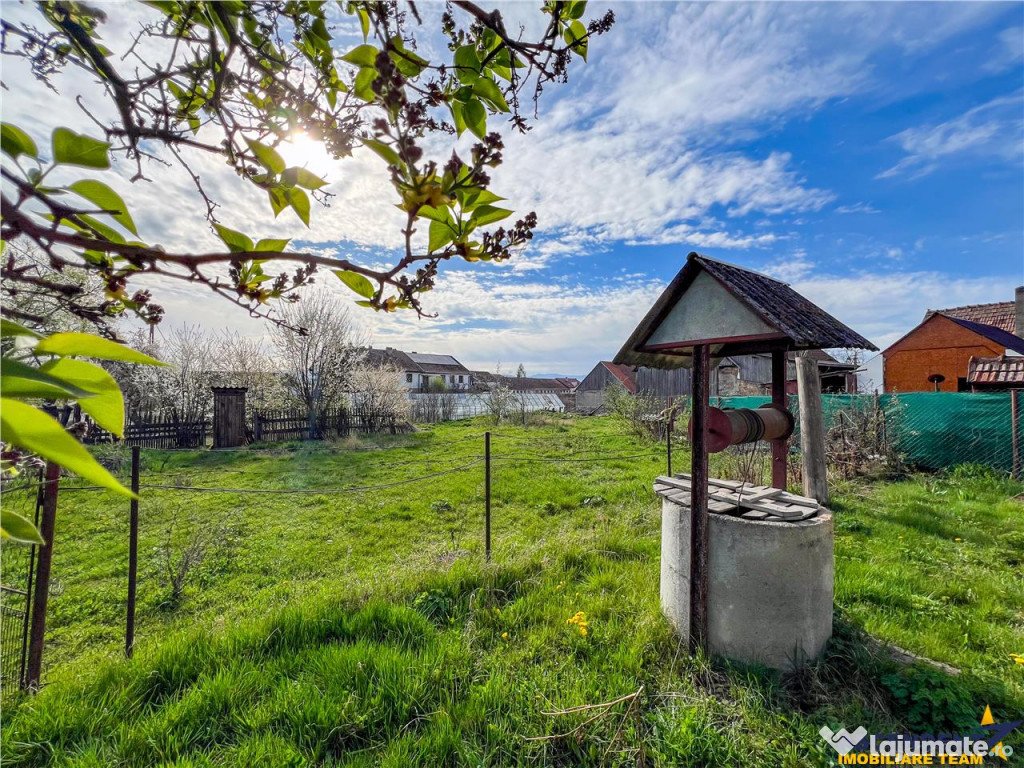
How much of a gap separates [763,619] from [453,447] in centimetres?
1134

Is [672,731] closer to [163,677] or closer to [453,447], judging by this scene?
[163,677]

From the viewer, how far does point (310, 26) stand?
1062mm

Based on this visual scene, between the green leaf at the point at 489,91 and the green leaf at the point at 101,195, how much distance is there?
72 cm

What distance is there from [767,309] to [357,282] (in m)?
2.61

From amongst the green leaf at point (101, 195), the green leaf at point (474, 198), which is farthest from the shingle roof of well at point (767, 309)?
the green leaf at point (101, 195)

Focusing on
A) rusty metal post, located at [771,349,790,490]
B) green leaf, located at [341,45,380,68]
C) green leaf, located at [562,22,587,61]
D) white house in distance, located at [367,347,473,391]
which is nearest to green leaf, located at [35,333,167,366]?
green leaf, located at [341,45,380,68]

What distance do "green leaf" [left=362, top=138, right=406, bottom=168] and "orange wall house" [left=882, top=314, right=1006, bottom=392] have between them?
867 inches

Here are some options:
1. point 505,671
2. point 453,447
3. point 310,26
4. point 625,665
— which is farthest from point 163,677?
point 453,447

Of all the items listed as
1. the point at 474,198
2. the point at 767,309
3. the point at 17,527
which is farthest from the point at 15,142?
the point at 767,309

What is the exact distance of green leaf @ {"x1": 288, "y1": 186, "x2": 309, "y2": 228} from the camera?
877 millimetres

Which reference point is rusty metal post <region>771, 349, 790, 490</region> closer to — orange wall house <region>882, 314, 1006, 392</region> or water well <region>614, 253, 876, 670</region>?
water well <region>614, 253, 876, 670</region>

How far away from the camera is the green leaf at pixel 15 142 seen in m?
0.68

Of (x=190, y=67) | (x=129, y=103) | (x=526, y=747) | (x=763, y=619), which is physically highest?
(x=190, y=67)

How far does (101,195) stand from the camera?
2.43ft
